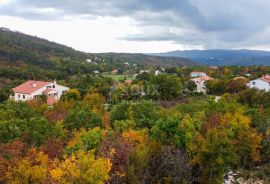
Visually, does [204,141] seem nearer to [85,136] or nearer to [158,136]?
[158,136]

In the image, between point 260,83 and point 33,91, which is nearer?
point 33,91

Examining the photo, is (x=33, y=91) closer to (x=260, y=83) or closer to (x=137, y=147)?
(x=137, y=147)

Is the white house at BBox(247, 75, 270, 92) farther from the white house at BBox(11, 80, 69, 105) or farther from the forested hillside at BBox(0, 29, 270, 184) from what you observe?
the white house at BBox(11, 80, 69, 105)

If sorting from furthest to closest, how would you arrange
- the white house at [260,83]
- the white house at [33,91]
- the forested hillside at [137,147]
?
the white house at [260,83], the white house at [33,91], the forested hillside at [137,147]

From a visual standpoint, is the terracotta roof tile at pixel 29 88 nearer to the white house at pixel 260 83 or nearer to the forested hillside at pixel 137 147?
the forested hillside at pixel 137 147

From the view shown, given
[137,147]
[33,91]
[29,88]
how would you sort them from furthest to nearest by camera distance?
[29,88], [33,91], [137,147]

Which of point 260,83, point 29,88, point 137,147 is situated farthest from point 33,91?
point 260,83

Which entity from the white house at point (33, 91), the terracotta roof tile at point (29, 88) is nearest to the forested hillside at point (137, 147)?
the white house at point (33, 91)

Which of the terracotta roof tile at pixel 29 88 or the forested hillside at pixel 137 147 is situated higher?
the forested hillside at pixel 137 147

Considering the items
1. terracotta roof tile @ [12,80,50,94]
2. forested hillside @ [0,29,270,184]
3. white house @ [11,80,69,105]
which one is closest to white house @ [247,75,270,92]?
forested hillside @ [0,29,270,184]

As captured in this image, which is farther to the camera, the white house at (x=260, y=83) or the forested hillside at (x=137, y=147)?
the white house at (x=260, y=83)

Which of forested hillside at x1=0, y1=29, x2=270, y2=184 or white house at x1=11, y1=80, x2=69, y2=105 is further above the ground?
forested hillside at x1=0, y1=29, x2=270, y2=184
